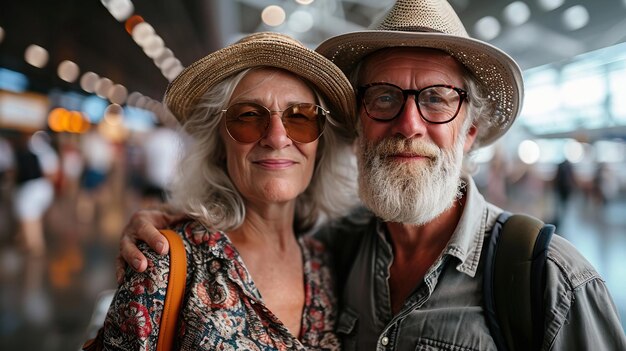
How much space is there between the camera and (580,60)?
4.73 meters

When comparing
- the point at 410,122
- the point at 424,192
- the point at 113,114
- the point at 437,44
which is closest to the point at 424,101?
→ the point at 410,122

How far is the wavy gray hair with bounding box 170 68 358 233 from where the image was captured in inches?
78.3

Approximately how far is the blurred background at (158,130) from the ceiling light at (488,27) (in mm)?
32

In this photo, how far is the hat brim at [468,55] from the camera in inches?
71.2

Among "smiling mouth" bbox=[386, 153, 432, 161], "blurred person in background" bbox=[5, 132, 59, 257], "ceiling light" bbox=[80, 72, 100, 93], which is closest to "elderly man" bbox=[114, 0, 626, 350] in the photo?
"smiling mouth" bbox=[386, 153, 432, 161]

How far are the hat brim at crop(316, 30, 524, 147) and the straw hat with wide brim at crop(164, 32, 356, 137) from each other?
0.55 ft

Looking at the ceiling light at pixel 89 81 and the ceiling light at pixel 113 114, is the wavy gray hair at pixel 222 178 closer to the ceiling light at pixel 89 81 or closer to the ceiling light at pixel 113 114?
the ceiling light at pixel 89 81

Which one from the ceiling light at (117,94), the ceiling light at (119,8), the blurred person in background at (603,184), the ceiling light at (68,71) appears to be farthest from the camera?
the ceiling light at (117,94)

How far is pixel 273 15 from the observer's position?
36.7 ft

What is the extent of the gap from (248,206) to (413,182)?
697mm

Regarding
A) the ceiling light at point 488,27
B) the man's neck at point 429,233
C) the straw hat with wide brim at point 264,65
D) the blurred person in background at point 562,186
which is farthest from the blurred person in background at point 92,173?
the man's neck at point 429,233

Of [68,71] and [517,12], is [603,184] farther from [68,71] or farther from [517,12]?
[68,71]

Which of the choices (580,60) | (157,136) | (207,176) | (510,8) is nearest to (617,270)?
(580,60)

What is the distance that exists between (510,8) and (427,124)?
20.4ft
